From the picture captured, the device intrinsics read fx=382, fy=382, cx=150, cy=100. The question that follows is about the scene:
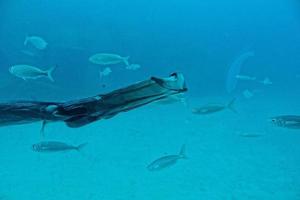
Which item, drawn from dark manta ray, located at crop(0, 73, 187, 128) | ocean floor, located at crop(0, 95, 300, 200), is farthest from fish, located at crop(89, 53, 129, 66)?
dark manta ray, located at crop(0, 73, 187, 128)

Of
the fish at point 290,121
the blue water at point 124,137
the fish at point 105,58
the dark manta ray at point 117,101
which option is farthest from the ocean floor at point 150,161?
the dark manta ray at point 117,101

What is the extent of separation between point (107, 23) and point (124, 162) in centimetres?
2287

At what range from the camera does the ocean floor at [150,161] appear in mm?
6293

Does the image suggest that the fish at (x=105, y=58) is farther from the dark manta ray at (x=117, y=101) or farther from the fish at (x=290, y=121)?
the dark manta ray at (x=117, y=101)

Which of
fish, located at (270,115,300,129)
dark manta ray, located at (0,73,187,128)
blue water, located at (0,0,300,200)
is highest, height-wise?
blue water, located at (0,0,300,200)

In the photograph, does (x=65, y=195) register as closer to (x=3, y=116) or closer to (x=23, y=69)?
(x=23, y=69)

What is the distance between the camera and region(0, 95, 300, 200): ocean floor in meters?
6.29

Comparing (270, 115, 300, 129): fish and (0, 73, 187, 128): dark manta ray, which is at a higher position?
(270, 115, 300, 129): fish

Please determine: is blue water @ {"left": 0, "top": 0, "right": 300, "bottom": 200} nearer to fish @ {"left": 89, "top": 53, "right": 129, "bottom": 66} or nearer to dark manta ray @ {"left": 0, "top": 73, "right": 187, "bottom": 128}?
dark manta ray @ {"left": 0, "top": 73, "right": 187, "bottom": 128}

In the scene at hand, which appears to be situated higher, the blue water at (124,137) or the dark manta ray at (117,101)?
the blue water at (124,137)

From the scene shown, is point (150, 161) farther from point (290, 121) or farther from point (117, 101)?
point (117, 101)

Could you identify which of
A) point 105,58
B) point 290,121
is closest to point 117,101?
point 290,121

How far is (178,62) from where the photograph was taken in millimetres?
32531

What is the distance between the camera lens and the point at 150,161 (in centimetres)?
809
